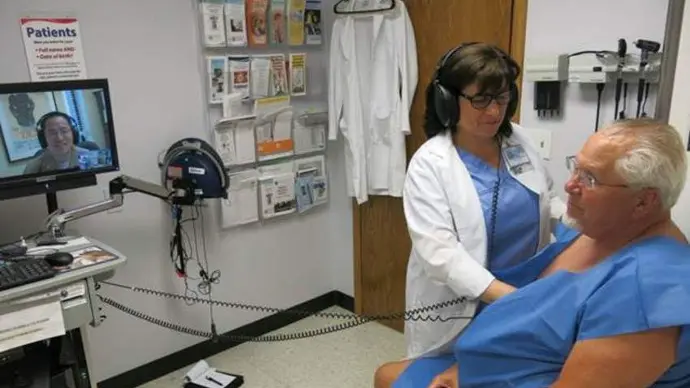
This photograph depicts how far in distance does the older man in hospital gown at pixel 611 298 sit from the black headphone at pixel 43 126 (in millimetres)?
1519

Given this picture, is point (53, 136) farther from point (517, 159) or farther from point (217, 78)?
point (517, 159)

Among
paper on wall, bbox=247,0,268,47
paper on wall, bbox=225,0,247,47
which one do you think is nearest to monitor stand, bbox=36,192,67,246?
paper on wall, bbox=225,0,247,47


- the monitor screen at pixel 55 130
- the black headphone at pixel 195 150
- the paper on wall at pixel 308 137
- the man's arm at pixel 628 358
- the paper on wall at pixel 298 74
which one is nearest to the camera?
the man's arm at pixel 628 358

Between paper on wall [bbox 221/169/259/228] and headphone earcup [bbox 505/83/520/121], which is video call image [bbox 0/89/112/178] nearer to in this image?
paper on wall [bbox 221/169/259/228]

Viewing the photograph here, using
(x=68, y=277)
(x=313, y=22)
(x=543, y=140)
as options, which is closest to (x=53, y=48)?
(x=68, y=277)

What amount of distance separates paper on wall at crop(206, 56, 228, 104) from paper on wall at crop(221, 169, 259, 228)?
0.39 meters

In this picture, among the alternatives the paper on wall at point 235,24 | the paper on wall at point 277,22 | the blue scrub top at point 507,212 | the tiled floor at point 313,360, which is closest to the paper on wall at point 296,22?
the paper on wall at point 277,22

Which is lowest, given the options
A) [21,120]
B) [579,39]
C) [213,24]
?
[21,120]

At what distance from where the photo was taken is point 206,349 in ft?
9.19

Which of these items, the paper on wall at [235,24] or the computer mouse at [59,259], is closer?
the computer mouse at [59,259]

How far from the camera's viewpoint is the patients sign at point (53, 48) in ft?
6.61

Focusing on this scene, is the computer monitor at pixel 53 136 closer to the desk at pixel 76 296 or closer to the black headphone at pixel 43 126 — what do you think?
the black headphone at pixel 43 126

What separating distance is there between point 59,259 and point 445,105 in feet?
4.18

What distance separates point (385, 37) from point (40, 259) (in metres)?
1.74
